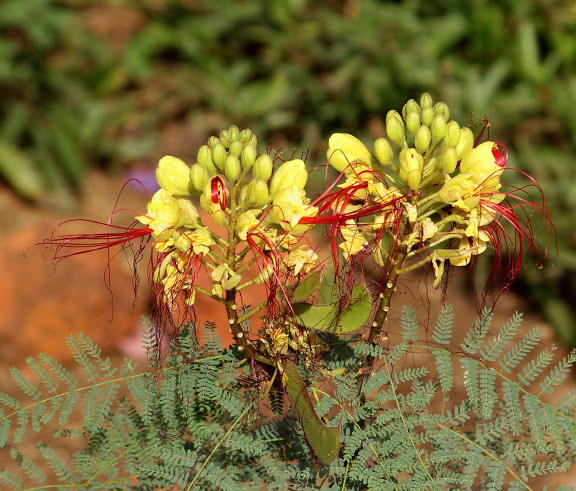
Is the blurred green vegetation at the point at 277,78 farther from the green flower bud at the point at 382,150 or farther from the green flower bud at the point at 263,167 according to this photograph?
the green flower bud at the point at 263,167

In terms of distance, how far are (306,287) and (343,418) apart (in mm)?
258

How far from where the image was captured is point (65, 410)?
4.32 feet

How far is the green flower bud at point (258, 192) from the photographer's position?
3.74 ft

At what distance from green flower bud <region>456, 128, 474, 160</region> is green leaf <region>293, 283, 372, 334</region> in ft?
0.92

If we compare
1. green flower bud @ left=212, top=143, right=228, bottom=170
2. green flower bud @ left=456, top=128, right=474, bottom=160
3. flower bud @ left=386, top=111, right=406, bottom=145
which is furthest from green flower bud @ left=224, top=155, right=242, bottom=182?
green flower bud @ left=456, top=128, right=474, bottom=160

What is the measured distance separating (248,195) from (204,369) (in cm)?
34

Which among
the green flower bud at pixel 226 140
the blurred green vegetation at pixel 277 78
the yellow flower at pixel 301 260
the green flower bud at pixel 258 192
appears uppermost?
the blurred green vegetation at pixel 277 78

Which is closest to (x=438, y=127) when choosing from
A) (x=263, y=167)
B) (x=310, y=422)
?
(x=263, y=167)

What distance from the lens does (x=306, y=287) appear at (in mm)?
1210

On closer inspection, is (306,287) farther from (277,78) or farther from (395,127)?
(277,78)

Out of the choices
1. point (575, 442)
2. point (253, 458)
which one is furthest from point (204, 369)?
point (575, 442)

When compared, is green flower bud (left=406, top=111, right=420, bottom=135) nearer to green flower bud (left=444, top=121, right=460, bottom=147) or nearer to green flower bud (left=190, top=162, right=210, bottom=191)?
green flower bud (left=444, top=121, right=460, bottom=147)

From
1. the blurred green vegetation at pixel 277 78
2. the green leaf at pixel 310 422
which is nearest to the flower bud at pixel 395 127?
the green leaf at pixel 310 422

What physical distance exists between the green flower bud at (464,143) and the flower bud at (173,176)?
464 millimetres
